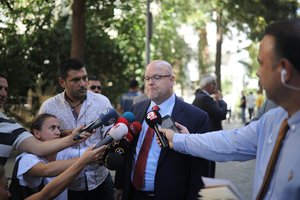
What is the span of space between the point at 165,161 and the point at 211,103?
3618 mm

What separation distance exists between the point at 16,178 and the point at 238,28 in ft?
60.5

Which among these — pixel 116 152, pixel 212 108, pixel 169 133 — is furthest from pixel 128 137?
pixel 212 108

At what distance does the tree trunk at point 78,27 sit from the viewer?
30.8 feet

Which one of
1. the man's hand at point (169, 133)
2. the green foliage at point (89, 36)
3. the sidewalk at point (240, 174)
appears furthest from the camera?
the green foliage at point (89, 36)

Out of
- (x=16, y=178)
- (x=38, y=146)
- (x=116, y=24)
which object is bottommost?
(x=16, y=178)

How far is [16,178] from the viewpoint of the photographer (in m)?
3.48

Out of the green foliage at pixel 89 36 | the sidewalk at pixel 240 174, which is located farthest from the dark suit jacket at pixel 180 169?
the green foliage at pixel 89 36

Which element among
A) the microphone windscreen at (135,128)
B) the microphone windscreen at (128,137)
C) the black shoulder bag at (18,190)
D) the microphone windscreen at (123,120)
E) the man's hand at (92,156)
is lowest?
the black shoulder bag at (18,190)

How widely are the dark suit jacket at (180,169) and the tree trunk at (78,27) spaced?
5.76 metres

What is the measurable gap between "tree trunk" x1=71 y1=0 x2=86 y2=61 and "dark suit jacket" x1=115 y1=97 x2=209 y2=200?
5.76 m

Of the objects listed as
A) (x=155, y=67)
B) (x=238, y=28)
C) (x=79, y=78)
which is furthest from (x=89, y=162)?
(x=238, y=28)

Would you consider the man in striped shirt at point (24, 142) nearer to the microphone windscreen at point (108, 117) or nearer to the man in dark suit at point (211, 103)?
the microphone windscreen at point (108, 117)

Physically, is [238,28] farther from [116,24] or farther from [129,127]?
[129,127]

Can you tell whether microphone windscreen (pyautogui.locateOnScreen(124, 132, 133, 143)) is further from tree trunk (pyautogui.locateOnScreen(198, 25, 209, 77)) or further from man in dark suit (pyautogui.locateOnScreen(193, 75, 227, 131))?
tree trunk (pyautogui.locateOnScreen(198, 25, 209, 77))
